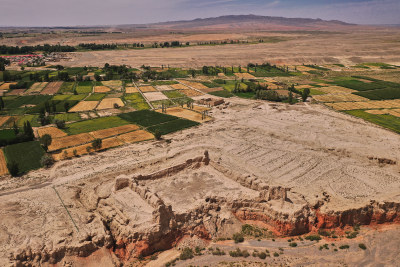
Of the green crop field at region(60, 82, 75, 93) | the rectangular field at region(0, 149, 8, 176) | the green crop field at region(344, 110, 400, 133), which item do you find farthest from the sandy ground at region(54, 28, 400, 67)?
the rectangular field at region(0, 149, 8, 176)

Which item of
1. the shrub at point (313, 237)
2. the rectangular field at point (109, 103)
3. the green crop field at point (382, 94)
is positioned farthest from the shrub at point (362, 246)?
the green crop field at point (382, 94)

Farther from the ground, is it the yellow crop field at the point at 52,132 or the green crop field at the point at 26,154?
the yellow crop field at the point at 52,132

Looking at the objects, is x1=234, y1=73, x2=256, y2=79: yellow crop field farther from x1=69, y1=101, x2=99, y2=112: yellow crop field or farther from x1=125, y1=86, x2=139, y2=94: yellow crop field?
x1=69, y1=101, x2=99, y2=112: yellow crop field

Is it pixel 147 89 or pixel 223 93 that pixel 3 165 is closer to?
pixel 147 89

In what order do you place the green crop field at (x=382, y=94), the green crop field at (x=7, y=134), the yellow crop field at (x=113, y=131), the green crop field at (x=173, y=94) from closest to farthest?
1. the green crop field at (x=7, y=134)
2. the yellow crop field at (x=113, y=131)
3. the green crop field at (x=382, y=94)
4. the green crop field at (x=173, y=94)

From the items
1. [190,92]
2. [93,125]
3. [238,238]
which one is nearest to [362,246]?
[238,238]

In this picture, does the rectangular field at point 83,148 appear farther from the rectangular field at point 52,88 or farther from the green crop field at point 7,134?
the rectangular field at point 52,88
